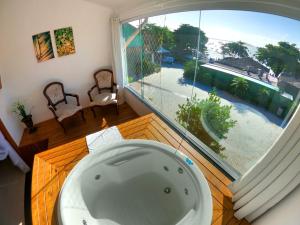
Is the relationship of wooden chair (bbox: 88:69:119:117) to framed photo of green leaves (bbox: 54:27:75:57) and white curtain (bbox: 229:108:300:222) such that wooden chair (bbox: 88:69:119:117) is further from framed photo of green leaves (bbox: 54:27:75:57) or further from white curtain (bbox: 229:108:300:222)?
white curtain (bbox: 229:108:300:222)

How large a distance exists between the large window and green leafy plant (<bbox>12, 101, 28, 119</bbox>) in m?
2.42

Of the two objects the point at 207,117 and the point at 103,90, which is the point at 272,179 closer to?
the point at 207,117

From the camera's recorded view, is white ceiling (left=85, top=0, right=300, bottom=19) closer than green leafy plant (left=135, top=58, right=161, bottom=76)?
Yes

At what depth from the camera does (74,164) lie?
7.71 ft

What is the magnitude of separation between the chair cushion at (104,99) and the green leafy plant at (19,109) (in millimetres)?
1225

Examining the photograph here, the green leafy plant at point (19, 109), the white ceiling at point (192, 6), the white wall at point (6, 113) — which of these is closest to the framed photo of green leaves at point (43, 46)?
the white wall at point (6, 113)

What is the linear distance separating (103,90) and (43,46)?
4.62 feet

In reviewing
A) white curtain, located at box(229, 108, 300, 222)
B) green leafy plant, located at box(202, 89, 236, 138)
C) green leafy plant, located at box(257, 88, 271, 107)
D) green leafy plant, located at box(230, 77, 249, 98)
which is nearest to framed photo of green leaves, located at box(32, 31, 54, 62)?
green leafy plant, located at box(202, 89, 236, 138)

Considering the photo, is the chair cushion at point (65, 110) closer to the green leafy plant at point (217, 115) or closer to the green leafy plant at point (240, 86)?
the green leafy plant at point (217, 115)

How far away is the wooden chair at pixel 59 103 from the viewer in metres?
3.78

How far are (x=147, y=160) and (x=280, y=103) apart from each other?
155 cm

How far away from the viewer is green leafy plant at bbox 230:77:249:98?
2.03 metres

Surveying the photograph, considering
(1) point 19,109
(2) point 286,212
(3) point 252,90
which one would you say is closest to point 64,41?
(1) point 19,109

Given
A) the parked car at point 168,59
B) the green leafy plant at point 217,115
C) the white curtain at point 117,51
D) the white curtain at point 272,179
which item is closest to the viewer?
the white curtain at point 272,179
